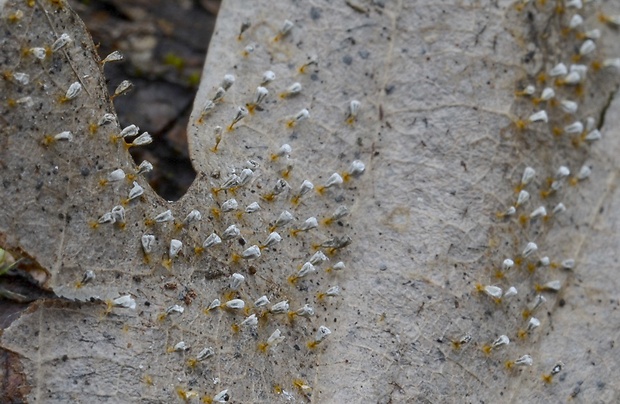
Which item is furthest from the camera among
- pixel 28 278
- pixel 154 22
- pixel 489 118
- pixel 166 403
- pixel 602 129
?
pixel 154 22

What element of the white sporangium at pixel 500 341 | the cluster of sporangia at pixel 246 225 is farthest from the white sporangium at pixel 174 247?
the white sporangium at pixel 500 341

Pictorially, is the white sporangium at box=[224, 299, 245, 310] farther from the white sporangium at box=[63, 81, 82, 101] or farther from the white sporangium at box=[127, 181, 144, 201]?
the white sporangium at box=[63, 81, 82, 101]

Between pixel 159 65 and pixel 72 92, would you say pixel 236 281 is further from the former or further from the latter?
pixel 159 65

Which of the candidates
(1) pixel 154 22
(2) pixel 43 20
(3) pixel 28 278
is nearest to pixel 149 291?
(3) pixel 28 278

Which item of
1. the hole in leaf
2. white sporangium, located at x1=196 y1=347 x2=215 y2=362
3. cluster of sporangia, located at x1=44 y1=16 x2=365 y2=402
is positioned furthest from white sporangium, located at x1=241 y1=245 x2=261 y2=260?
the hole in leaf

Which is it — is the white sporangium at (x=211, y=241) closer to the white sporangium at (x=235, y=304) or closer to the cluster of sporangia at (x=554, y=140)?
the white sporangium at (x=235, y=304)

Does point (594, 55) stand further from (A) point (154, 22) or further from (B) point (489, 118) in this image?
(A) point (154, 22)
